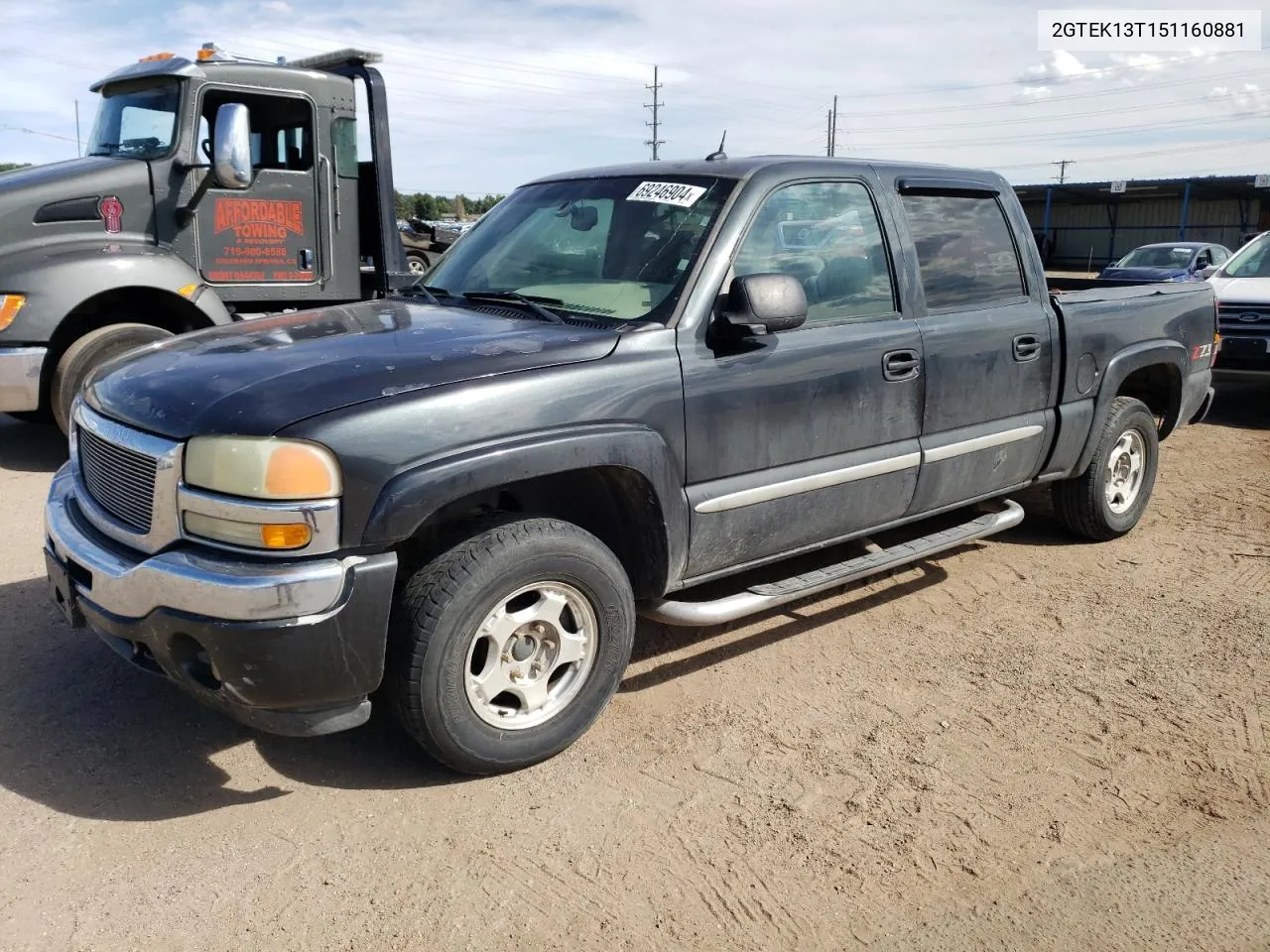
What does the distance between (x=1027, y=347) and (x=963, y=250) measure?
0.52m

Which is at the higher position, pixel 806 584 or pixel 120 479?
pixel 120 479

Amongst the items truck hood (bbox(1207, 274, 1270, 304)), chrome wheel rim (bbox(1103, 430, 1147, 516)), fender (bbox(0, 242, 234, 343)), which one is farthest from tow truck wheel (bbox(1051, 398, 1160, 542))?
fender (bbox(0, 242, 234, 343))

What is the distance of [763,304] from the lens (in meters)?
3.46

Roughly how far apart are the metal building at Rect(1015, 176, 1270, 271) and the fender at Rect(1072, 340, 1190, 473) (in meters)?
32.1

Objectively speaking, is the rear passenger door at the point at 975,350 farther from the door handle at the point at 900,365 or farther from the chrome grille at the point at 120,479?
the chrome grille at the point at 120,479

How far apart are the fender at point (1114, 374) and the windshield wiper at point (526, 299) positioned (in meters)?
2.89

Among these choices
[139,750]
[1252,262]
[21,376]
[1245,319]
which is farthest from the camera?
[1252,262]

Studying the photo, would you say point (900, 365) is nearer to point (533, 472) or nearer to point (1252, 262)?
point (533, 472)

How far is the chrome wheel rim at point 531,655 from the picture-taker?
317 cm

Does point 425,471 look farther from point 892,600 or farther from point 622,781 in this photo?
point 892,600

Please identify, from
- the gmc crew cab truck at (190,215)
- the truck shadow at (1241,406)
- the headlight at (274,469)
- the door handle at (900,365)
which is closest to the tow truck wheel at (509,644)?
the headlight at (274,469)

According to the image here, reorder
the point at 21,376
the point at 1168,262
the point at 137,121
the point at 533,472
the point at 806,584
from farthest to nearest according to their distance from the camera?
1. the point at 1168,262
2. the point at 137,121
3. the point at 21,376
4. the point at 806,584
5. the point at 533,472

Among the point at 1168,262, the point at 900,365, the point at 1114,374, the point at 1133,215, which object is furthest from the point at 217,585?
the point at 1133,215

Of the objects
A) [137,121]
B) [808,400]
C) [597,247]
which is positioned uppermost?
[137,121]
